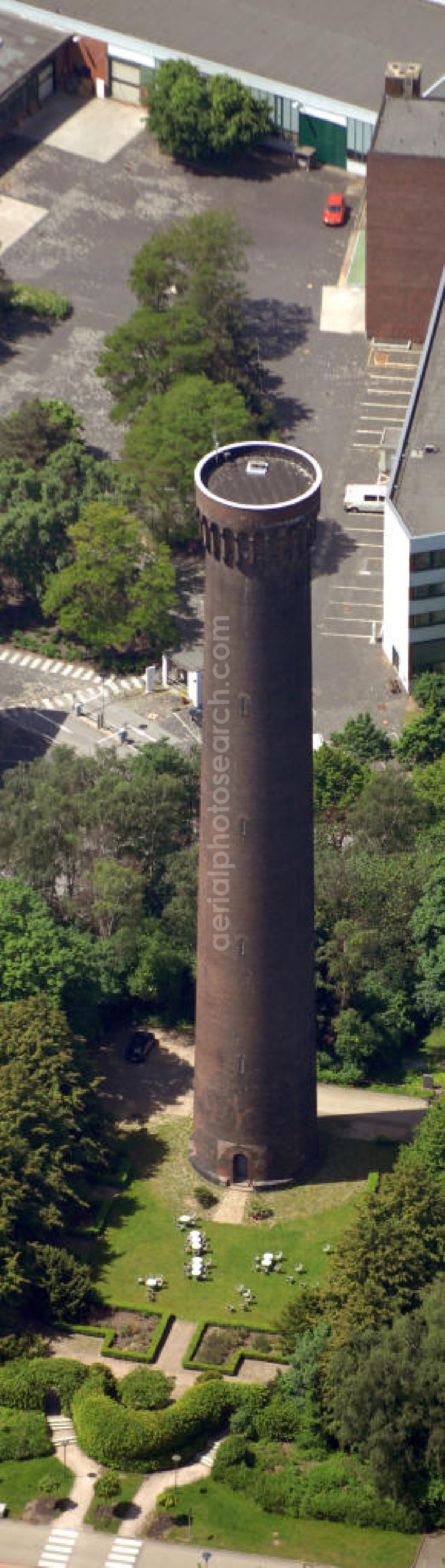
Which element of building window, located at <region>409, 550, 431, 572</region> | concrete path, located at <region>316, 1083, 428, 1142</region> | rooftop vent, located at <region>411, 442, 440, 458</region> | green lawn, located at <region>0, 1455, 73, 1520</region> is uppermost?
rooftop vent, located at <region>411, 442, 440, 458</region>

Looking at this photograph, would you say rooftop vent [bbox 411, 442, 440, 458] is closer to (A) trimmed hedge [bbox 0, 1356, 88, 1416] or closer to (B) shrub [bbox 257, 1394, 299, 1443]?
(A) trimmed hedge [bbox 0, 1356, 88, 1416]

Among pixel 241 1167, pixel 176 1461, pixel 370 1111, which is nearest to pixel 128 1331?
pixel 176 1461

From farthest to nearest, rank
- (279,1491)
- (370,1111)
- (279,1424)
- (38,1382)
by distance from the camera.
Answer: (370,1111), (38,1382), (279,1424), (279,1491)

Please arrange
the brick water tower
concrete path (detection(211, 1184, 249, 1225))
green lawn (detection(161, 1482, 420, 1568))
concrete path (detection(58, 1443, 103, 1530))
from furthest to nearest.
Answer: concrete path (detection(211, 1184, 249, 1225)) < concrete path (detection(58, 1443, 103, 1530)) < green lawn (detection(161, 1482, 420, 1568)) < the brick water tower

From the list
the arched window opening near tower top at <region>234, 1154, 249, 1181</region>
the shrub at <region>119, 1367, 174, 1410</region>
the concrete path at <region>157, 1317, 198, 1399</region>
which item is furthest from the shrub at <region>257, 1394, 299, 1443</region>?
the arched window opening near tower top at <region>234, 1154, 249, 1181</region>

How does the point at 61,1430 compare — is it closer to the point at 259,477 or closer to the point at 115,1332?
the point at 115,1332

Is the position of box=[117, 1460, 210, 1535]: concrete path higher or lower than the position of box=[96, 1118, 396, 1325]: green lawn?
higher
